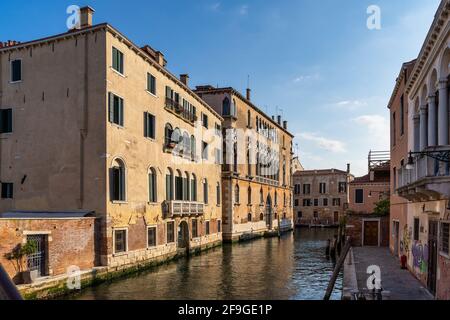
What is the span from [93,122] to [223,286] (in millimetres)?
8576

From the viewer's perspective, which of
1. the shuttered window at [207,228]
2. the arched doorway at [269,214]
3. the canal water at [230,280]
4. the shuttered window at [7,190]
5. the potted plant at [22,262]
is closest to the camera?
the potted plant at [22,262]

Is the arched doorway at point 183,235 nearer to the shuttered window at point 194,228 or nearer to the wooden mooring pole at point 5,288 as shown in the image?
the shuttered window at point 194,228

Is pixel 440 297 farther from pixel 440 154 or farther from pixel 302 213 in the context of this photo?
pixel 302 213

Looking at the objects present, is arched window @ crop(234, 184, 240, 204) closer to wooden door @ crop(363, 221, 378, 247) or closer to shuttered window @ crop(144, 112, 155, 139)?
wooden door @ crop(363, 221, 378, 247)

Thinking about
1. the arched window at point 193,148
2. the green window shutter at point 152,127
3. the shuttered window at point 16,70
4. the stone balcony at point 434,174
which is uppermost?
the shuttered window at point 16,70

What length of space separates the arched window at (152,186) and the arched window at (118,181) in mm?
2686

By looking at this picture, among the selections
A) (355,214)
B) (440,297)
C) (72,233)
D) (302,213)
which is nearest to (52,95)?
(72,233)

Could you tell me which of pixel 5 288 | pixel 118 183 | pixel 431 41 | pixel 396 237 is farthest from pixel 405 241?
pixel 5 288

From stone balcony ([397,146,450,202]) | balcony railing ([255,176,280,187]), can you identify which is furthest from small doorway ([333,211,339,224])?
stone balcony ([397,146,450,202])

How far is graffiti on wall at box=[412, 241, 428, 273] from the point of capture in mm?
11195

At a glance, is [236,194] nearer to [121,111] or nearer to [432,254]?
[121,111]

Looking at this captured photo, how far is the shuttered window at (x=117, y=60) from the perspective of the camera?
673 inches

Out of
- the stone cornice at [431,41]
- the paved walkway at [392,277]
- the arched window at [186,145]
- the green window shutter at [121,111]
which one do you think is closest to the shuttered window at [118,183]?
the green window shutter at [121,111]

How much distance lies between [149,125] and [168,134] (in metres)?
2.44
